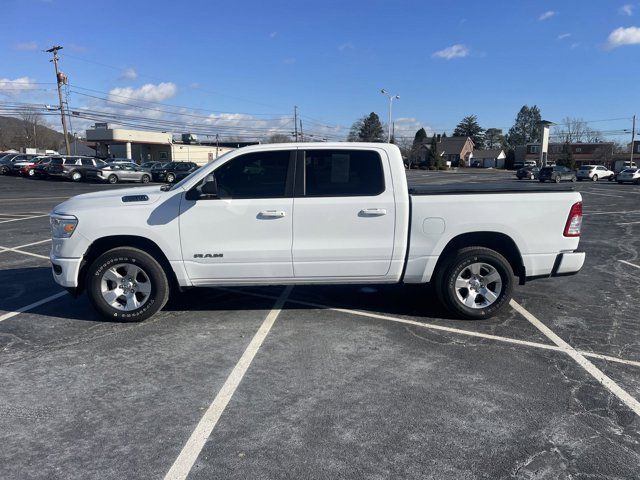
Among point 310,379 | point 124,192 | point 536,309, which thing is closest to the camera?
point 310,379

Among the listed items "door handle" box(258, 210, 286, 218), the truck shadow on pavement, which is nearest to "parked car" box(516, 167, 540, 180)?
the truck shadow on pavement

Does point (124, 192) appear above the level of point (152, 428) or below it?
above

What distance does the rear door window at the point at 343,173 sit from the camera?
17.4 ft

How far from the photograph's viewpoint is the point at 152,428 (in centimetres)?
339

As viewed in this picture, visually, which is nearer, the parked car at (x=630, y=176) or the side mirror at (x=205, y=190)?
the side mirror at (x=205, y=190)

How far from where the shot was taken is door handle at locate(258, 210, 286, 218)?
5.20 m

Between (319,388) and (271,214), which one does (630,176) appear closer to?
(271,214)

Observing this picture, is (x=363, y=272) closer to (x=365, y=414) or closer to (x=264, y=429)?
(x=365, y=414)

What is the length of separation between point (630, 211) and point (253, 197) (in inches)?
697

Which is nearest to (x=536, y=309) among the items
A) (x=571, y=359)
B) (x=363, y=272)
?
(x=571, y=359)

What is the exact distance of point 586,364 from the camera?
444 centimetres

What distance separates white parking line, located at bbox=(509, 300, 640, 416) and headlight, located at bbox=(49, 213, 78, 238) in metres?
5.06

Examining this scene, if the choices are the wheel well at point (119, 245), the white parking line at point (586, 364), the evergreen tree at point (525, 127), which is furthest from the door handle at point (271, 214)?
the evergreen tree at point (525, 127)

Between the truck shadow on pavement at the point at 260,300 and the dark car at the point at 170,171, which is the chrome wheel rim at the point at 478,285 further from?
the dark car at the point at 170,171
